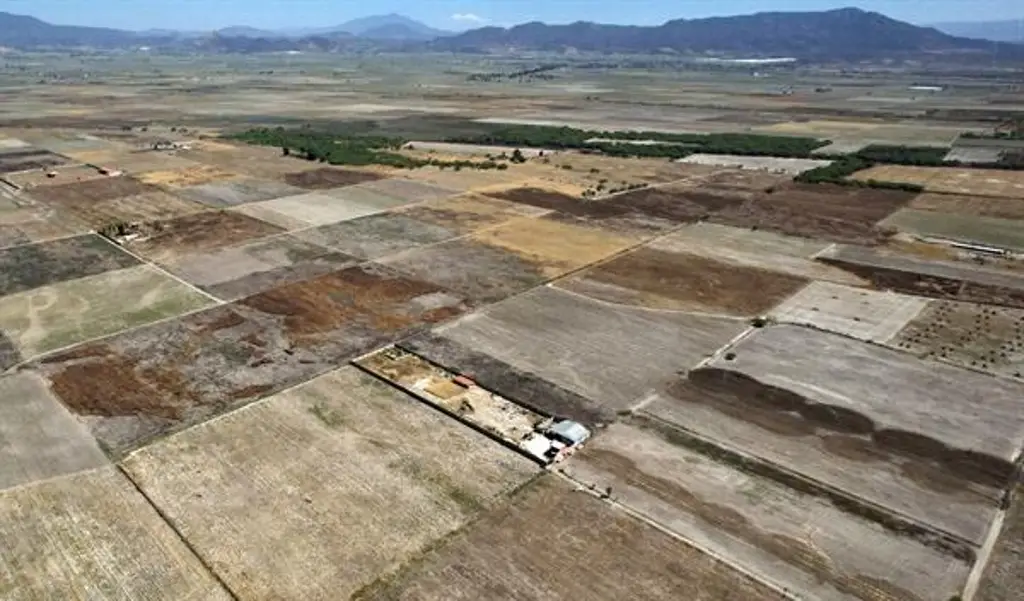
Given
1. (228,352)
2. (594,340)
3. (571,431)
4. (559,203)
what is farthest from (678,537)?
(559,203)

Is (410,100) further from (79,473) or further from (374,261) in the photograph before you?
(79,473)

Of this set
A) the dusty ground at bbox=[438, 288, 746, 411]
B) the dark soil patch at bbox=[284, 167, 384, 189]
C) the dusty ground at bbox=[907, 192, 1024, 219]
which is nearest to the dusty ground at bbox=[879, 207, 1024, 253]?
the dusty ground at bbox=[907, 192, 1024, 219]

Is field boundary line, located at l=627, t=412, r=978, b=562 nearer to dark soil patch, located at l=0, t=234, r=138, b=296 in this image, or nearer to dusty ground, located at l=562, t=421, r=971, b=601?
dusty ground, located at l=562, t=421, r=971, b=601

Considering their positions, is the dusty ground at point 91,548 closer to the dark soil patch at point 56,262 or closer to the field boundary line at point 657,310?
the field boundary line at point 657,310

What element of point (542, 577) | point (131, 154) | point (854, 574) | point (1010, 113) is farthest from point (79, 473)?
point (1010, 113)

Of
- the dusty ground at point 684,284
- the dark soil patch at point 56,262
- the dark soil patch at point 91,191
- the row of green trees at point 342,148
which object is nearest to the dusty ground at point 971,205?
the dusty ground at point 684,284

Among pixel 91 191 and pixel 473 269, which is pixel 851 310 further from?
pixel 91 191
